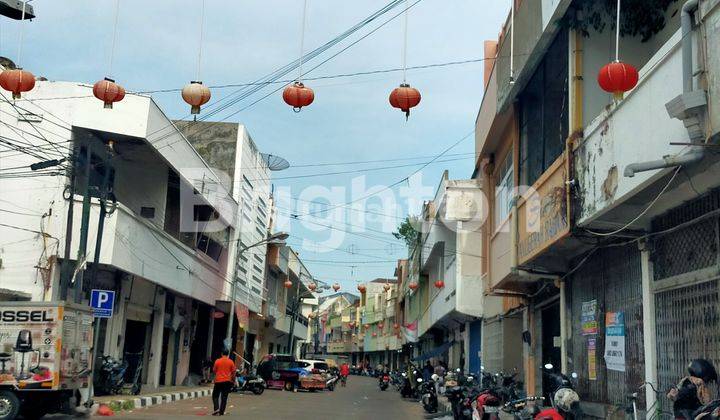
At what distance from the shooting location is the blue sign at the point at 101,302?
16.6 metres

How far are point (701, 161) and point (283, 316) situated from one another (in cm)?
5415

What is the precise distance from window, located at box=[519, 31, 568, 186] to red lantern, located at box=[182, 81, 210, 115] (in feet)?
19.6

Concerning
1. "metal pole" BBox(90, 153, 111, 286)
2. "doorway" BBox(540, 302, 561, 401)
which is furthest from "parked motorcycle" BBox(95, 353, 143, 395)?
"doorway" BBox(540, 302, 561, 401)

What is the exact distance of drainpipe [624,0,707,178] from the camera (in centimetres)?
652

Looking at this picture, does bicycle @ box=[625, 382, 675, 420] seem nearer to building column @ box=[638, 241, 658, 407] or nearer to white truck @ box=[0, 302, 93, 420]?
building column @ box=[638, 241, 658, 407]

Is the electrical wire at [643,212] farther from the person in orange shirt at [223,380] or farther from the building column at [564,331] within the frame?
the person in orange shirt at [223,380]

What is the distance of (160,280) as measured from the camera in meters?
24.5

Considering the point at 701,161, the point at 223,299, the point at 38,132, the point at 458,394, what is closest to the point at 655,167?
the point at 701,161

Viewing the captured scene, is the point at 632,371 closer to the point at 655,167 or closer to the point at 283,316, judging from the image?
the point at 655,167

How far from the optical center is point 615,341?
11.0m

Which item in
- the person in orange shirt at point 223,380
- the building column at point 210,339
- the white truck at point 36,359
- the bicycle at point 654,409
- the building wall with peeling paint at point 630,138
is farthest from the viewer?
the building column at point 210,339

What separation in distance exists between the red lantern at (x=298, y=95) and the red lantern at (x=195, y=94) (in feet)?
4.17

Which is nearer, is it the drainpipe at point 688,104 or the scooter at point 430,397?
the drainpipe at point 688,104

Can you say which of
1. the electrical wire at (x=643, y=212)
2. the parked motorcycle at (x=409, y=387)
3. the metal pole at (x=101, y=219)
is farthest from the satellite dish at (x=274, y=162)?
the electrical wire at (x=643, y=212)
